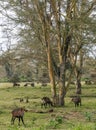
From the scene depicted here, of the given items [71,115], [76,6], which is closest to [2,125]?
[71,115]

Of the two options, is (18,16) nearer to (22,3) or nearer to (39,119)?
(22,3)

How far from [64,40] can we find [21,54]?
46.1ft

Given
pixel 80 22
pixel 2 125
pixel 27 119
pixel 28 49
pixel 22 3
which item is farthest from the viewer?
pixel 28 49

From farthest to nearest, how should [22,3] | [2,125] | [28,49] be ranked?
[28,49] → [22,3] → [2,125]

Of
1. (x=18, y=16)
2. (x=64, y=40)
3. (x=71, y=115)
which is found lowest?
(x=71, y=115)

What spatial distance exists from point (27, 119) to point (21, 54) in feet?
68.6

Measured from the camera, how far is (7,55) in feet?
123

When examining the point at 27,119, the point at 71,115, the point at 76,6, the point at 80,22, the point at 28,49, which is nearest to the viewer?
the point at 27,119

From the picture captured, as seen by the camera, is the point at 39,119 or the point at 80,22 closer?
the point at 39,119

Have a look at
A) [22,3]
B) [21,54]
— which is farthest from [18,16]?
[21,54]

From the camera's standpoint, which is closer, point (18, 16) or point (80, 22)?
point (80, 22)

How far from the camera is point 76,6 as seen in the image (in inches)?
1009

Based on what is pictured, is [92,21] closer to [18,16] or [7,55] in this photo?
[18,16]

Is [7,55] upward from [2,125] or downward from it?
upward
